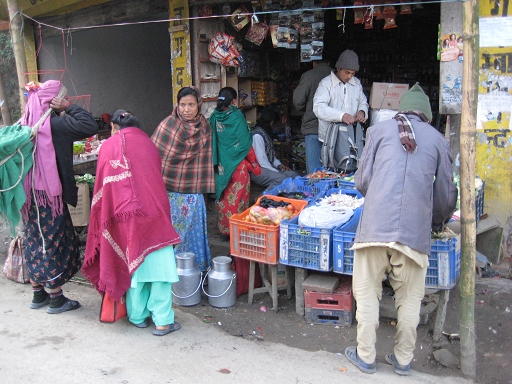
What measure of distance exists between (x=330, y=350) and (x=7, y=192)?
2813 mm

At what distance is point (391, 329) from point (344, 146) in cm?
243

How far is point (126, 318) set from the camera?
4414 millimetres

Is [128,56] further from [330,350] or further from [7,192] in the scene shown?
[330,350]

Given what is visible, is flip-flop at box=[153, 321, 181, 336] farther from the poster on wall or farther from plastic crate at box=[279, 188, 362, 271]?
the poster on wall

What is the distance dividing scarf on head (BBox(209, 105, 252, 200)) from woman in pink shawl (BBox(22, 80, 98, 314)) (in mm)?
1831

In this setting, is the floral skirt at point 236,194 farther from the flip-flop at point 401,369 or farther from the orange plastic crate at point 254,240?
the flip-flop at point 401,369

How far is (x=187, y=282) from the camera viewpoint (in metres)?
4.77

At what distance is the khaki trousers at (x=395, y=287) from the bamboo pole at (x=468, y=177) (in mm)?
326

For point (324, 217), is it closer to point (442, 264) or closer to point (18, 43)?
point (442, 264)

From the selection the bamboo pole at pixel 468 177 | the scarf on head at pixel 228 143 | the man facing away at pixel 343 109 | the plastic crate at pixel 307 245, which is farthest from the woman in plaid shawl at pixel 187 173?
the bamboo pole at pixel 468 177

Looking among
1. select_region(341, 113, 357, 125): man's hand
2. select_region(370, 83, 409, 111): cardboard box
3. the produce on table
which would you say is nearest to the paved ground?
the produce on table

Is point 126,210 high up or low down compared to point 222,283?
up

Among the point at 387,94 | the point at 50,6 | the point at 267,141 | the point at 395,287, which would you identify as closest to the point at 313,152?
the point at 267,141

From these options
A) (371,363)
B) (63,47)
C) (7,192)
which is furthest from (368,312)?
(63,47)
